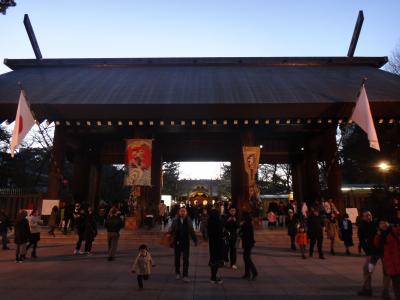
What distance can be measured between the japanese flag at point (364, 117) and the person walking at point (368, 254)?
6542mm

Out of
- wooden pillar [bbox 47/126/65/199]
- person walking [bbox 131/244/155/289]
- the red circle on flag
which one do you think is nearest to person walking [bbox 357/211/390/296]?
person walking [bbox 131/244/155/289]

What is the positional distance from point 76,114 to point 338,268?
1256 centimetres

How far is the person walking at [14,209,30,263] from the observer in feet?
31.3

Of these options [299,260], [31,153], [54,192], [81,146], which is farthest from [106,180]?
[299,260]

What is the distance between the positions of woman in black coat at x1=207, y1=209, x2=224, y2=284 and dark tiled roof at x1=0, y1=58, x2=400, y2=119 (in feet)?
27.8

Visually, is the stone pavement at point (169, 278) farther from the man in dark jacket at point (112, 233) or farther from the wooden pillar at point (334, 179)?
the wooden pillar at point (334, 179)

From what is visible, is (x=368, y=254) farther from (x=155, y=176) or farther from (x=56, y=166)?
(x=155, y=176)

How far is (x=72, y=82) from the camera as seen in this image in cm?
1912

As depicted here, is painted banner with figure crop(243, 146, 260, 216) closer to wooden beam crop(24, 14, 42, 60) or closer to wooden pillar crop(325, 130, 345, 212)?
wooden pillar crop(325, 130, 345, 212)

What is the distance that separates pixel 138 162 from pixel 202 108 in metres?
4.11

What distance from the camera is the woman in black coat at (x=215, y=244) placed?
22.6ft

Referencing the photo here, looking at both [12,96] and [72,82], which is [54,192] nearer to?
[12,96]

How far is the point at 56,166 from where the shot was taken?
51.0ft

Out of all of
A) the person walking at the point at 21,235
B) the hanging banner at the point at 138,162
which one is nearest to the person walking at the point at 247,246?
the person walking at the point at 21,235
